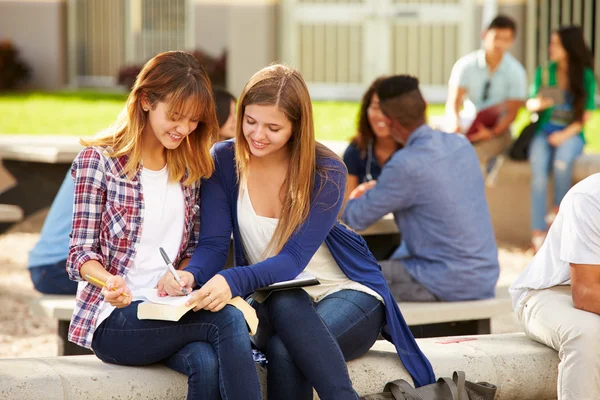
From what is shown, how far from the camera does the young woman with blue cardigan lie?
10.5 feet

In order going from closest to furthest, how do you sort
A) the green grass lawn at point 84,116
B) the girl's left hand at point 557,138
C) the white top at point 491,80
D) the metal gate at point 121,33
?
the girl's left hand at point 557,138, the white top at point 491,80, the green grass lawn at point 84,116, the metal gate at point 121,33

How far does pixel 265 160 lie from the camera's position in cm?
351

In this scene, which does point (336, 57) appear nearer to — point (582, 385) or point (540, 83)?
point (540, 83)

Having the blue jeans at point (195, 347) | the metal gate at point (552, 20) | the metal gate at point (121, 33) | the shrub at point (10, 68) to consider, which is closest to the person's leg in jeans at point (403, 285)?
the blue jeans at point (195, 347)

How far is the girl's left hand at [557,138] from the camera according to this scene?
7.50m

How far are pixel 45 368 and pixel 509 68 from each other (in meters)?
5.45

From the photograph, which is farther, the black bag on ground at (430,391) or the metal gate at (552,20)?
the metal gate at (552,20)

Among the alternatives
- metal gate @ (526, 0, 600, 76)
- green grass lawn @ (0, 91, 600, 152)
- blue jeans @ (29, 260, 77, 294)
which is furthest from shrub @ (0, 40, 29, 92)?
blue jeans @ (29, 260, 77, 294)

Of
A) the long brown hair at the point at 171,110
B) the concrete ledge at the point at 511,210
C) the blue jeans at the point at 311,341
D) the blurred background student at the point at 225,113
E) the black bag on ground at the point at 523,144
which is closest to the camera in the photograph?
the blue jeans at the point at 311,341

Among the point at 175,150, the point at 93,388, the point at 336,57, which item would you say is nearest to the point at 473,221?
the point at 175,150

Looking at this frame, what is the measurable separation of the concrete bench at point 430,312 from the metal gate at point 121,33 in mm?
14532

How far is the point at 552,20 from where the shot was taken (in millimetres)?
13172

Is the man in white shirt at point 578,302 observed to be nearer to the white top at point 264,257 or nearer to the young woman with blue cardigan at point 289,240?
the young woman with blue cardigan at point 289,240

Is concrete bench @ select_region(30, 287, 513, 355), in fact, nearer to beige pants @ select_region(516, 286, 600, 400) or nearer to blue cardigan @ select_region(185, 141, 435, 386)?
beige pants @ select_region(516, 286, 600, 400)
